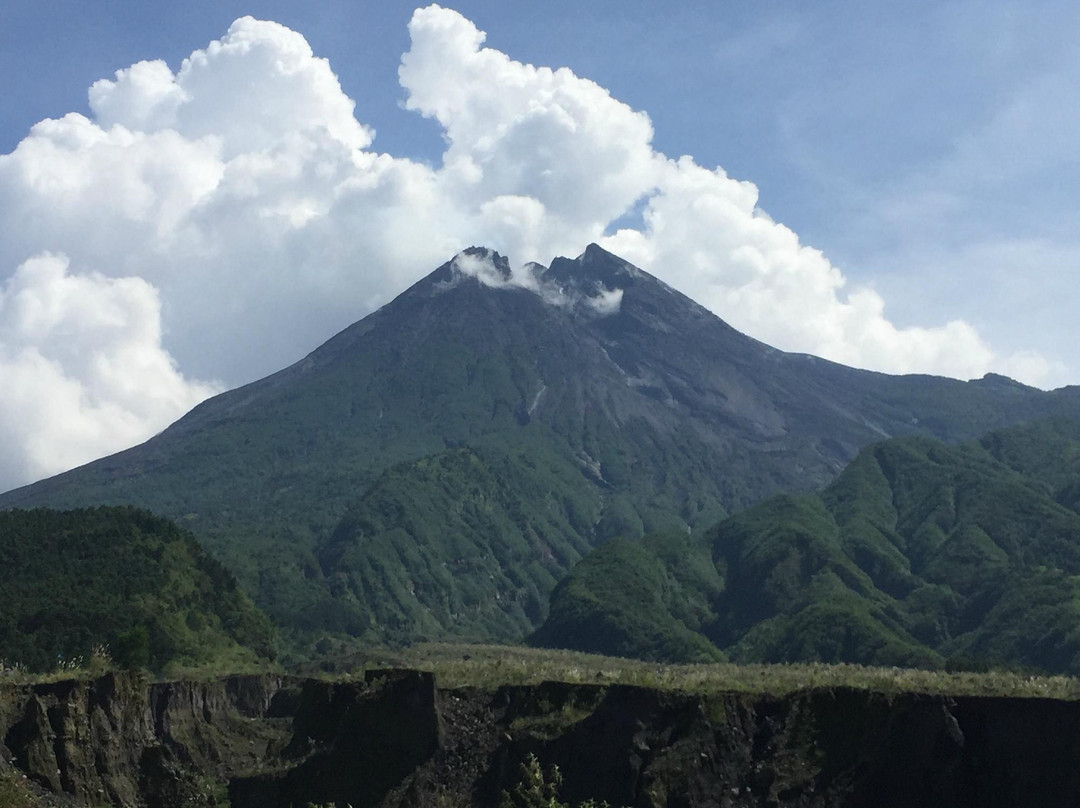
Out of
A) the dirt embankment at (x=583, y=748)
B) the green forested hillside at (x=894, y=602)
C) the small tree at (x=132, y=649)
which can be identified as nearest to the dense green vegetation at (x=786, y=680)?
the dirt embankment at (x=583, y=748)

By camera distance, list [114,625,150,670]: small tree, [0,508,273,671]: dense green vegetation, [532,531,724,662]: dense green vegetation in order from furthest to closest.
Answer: [532,531,724,662]: dense green vegetation, [0,508,273,671]: dense green vegetation, [114,625,150,670]: small tree

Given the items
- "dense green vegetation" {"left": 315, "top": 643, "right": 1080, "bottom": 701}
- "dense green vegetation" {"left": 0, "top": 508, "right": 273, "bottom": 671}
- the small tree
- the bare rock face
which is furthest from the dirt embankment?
"dense green vegetation" {"left": 0, "top": 508, "right": 273, "bottom": 671}

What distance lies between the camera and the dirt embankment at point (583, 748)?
46.2 metres

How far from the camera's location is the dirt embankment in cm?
4616

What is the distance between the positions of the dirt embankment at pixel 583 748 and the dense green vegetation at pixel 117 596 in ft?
150

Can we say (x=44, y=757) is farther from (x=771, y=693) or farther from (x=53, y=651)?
(x=53, y=651)

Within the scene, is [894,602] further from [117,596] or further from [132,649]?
[132,649]

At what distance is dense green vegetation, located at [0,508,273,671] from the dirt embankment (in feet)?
150

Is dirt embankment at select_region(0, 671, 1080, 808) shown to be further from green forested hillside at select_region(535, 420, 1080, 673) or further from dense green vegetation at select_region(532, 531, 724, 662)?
dense green vegetation at select_region(532, 531, 724, 662)

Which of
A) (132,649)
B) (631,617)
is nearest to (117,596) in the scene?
(132,649)

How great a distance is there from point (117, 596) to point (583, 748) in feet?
255

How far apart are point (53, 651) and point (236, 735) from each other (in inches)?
1520

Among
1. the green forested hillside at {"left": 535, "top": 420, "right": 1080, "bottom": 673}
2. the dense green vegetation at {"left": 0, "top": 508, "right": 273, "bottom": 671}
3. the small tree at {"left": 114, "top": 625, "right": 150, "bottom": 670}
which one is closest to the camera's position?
the small tree at {"left": 114, "top": 625, "right": 150, "bottom": 670}

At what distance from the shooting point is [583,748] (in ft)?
167
